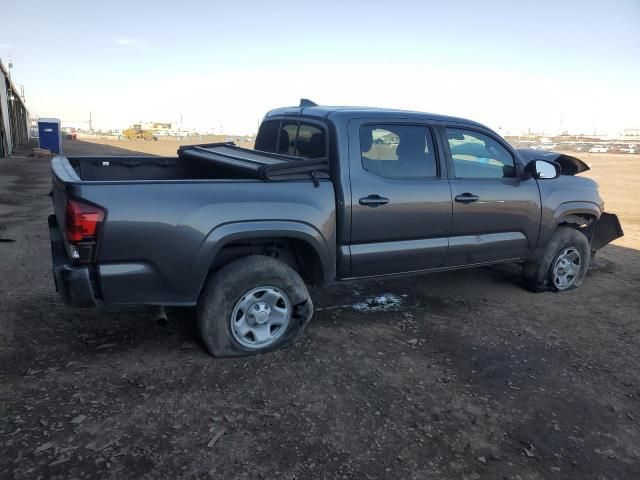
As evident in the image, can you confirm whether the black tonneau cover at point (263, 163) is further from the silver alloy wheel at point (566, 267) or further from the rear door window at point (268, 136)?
the silver alloy wheel at point (566, 267)

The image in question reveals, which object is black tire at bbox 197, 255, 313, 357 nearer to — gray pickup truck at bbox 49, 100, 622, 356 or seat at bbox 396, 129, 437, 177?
gray pickup truck at bbox 49, 100, 622, 356

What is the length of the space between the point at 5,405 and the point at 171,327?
140 centimetres

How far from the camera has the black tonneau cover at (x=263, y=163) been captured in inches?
142

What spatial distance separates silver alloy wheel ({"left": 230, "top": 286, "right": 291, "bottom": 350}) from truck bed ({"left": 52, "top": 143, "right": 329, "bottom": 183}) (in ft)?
2.86

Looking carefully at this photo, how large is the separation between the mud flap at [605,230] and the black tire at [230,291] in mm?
4258

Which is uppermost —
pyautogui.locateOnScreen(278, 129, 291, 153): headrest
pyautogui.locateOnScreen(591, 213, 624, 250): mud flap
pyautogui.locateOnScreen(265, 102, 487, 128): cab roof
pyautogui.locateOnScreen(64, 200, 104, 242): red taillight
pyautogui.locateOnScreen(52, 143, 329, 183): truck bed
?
pyautogui.locateOnScreen(265, 102, 487, 128): cab roof

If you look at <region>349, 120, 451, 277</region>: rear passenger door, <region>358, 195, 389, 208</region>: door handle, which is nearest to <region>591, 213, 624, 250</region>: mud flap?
<region>349, 120, 451, 277</region>: rear passenger door

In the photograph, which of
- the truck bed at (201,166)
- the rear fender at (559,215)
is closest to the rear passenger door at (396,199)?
the truck bed at (201,166)

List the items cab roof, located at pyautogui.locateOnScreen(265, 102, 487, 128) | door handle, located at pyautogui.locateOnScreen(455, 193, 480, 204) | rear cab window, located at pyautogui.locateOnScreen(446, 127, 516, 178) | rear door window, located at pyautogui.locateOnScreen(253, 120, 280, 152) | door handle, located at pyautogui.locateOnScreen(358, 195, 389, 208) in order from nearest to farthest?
door handle, located at pyautogui.locateOnScreen(358, 195, 389, 208)
cab roof, located at pyautogui.locateOnScreen(265, 102, 487, 128)
door handle, located at pyautogui.locateOnScreen(455, 193, 480, 204)
rear cab window, located at pyautogui.locateOnScreen(446, 127, 516, 178)
rear door window, located at pyautogui.locateOnScreen(253, 120, 280, 152)

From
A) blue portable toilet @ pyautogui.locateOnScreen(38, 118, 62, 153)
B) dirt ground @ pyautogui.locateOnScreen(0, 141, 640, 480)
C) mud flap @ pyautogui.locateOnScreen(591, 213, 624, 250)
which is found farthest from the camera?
A: blue portable toilet @ pyautogui.locateOnScreen(38, 118, 62, 153)

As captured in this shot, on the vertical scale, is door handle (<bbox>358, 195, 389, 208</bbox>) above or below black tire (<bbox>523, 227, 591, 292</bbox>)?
above

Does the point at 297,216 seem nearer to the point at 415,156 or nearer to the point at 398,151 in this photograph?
the point at 398,151

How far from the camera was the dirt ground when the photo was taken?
103 inches

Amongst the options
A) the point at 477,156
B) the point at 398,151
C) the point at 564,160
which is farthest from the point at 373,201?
the point at 564,160
